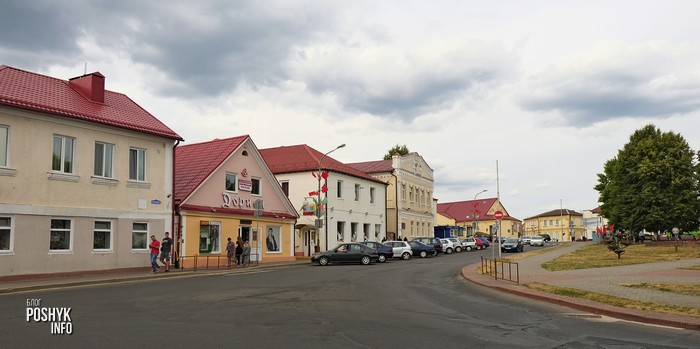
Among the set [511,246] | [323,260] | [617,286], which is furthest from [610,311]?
[511,246]

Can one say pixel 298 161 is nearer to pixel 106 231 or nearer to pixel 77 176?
pixel 106 231

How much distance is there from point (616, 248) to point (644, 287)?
1646cm

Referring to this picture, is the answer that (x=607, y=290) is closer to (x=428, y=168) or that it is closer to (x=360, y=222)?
(x=360, y=222)

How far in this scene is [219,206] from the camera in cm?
3234

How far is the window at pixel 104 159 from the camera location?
25345mm

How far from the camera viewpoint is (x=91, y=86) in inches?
1077

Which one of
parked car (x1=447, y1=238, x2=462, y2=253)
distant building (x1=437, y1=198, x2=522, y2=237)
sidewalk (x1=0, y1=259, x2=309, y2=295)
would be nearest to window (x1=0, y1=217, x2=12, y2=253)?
sidewalk (x1=0, y1=259, x2=309, y2=295)

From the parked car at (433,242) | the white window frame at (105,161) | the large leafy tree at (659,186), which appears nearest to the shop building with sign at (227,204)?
the white window frame at (105,161)

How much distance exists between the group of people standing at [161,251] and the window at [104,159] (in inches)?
139

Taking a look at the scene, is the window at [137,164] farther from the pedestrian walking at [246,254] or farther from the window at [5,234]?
the pedestrian walking at [246,254]

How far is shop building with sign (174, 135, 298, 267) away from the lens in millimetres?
30234

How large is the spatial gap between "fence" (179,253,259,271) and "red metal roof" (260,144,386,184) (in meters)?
13.5

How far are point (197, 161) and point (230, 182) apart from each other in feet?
7.58

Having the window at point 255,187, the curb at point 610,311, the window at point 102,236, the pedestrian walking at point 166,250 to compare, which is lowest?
the curb at point 610,311
